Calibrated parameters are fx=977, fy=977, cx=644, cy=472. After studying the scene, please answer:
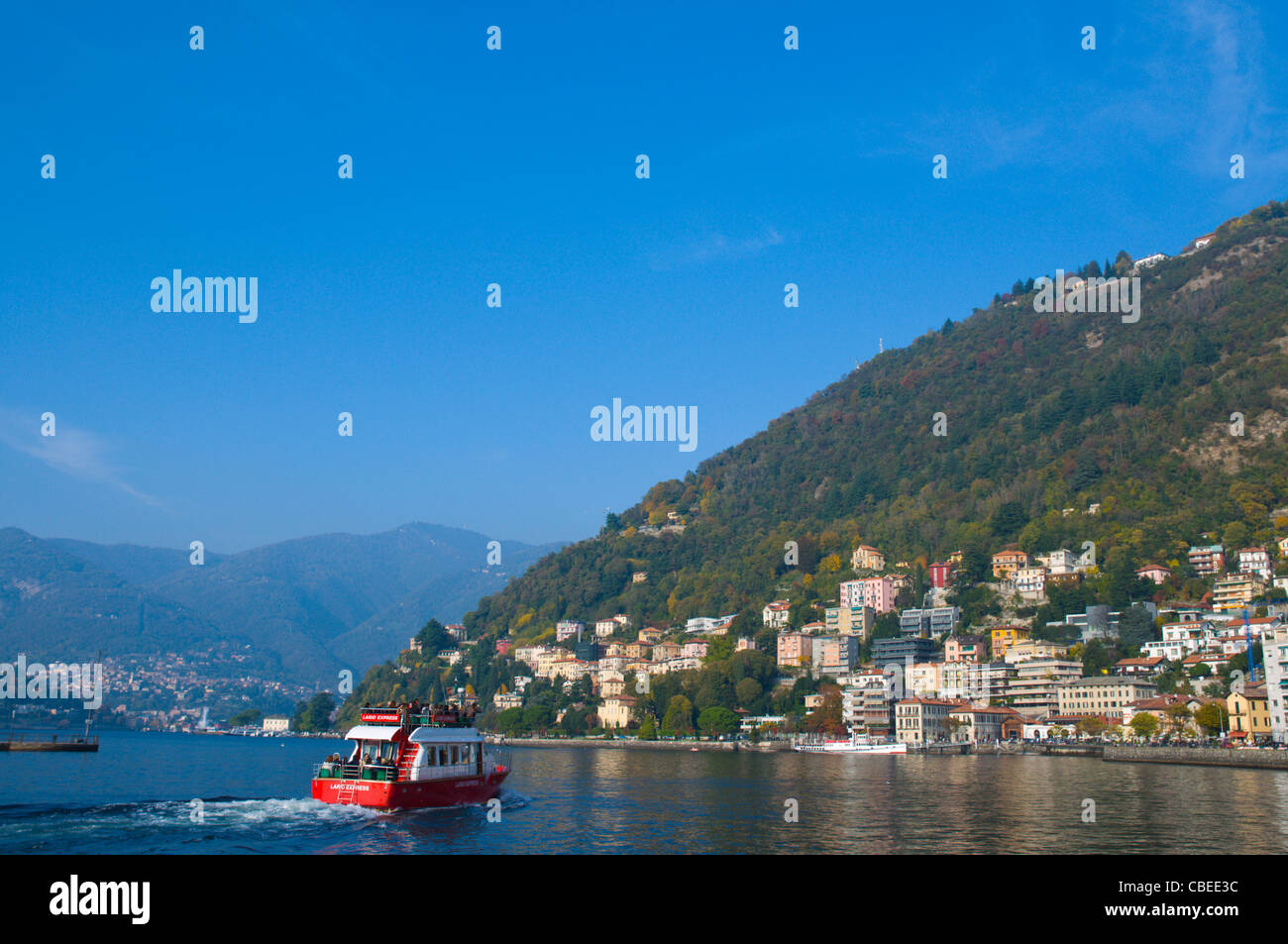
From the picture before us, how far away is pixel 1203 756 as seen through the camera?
75.3 m

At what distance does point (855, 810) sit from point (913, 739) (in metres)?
74.1

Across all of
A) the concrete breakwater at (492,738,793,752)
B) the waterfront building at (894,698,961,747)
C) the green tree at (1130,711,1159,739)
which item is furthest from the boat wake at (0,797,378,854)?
the waterfront building at (894,698,961,747)

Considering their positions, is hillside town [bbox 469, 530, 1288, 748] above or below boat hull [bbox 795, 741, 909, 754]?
above

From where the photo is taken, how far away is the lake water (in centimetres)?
2727

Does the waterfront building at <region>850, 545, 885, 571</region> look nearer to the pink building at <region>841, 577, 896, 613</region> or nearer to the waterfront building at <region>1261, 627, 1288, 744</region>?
the pink building at <region>841, 577, 896, 613</region>

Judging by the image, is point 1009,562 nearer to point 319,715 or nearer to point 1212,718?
point 1212,718

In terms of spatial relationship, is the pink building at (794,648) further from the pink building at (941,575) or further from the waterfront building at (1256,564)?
the waterfront building at (1256,564)

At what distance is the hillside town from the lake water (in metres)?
35.7

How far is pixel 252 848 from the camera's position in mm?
25250

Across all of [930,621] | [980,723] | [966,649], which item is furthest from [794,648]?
[980,723]

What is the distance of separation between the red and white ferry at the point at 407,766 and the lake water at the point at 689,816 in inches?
28.5

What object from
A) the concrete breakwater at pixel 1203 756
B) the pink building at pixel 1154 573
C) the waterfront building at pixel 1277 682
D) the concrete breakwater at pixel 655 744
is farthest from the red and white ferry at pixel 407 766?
the pink building at pixel 1154 573
